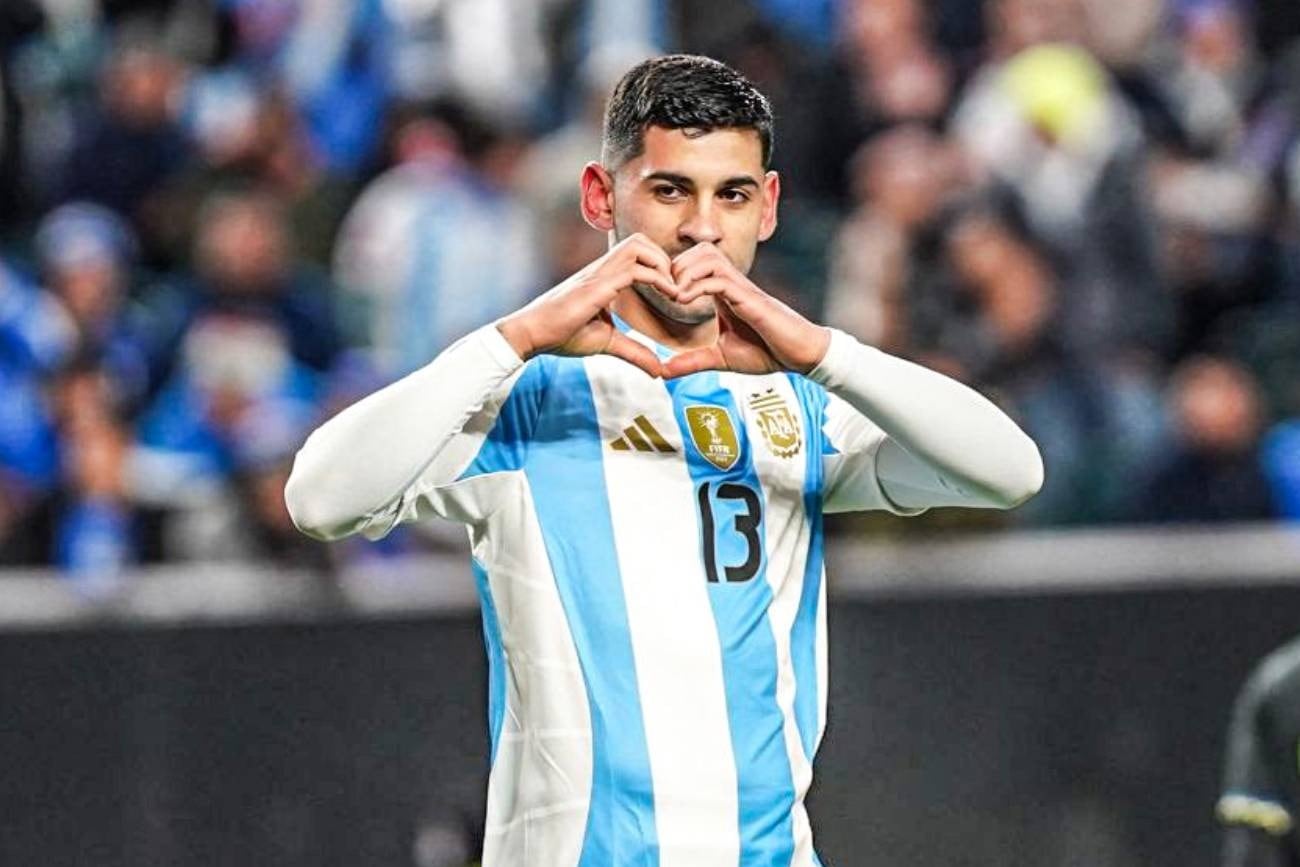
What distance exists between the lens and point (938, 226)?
8930 mm

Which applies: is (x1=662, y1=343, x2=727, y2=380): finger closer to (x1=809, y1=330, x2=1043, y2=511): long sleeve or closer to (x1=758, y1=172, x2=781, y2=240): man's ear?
(x1=809, y1=330, x2=1043, y2=511): long sleeve

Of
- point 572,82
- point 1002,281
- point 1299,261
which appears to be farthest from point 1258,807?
point 572,82

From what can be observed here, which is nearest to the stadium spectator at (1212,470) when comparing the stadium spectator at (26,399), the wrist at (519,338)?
the stadium spectator at (26,399)

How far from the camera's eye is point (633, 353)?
3.72 metres

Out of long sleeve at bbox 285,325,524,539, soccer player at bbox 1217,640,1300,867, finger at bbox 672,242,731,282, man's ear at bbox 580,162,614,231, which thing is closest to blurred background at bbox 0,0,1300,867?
soccer player at bbox 1217,640,1300,867

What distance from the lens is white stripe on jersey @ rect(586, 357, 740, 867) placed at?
380 cm

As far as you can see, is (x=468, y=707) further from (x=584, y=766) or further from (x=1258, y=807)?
(x=584, y=766)

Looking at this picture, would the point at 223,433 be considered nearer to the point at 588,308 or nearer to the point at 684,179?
the point at 684,179

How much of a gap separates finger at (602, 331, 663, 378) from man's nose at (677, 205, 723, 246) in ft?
0.59

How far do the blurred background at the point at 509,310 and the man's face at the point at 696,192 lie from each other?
2913mm

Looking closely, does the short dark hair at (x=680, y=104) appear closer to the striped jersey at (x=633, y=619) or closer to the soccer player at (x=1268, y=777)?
the striped jersey at (x=633, y=619)

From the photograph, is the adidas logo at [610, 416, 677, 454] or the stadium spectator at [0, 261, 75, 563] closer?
the adidas logo at [610, 416, 677, 454]

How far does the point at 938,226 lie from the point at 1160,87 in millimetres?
1411

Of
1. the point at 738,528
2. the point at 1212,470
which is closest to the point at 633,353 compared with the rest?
the point at 738,528
